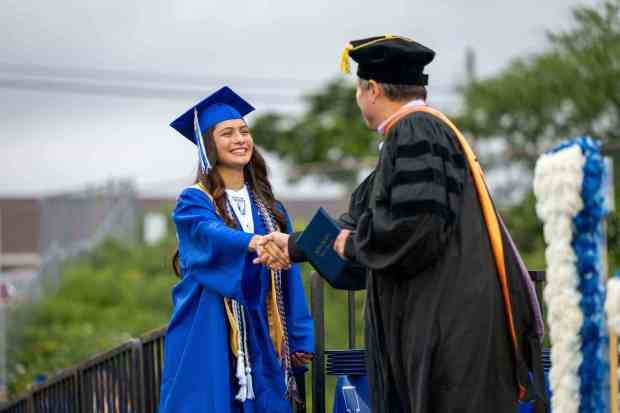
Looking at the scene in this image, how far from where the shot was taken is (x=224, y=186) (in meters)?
5.38

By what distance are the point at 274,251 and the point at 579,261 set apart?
6.02 feet

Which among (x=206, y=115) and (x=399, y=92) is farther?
(x=206, y=115)

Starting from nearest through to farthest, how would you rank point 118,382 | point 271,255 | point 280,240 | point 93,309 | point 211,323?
1. point 280,240
2. point 271,255
3. point 211,323
4. point 118,382
5. point 93,309

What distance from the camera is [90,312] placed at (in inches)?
653

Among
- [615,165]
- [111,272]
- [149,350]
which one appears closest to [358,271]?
[149,350]

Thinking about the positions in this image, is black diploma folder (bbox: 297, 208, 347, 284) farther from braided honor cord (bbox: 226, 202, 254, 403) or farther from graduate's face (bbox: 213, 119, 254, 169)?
graduate's face (bbox: 213, 119, 254, 169)

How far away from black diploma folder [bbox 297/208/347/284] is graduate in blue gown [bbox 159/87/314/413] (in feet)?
2.59

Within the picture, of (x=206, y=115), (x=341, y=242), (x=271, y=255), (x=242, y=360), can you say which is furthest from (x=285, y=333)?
(x=341, y=242)

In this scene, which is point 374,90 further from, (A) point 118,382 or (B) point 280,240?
(A) point 118,382

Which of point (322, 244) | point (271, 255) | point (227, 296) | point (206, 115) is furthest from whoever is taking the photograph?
point (206, 115)

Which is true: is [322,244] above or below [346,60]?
below

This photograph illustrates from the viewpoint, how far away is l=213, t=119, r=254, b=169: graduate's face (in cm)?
537

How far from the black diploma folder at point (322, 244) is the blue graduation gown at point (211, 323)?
873mm

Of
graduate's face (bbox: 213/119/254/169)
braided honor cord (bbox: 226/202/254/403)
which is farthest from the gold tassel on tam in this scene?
braided honor cord (bbox: 226/202/254/403)
